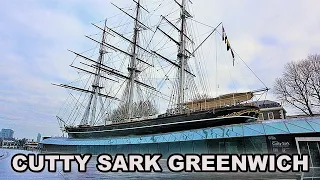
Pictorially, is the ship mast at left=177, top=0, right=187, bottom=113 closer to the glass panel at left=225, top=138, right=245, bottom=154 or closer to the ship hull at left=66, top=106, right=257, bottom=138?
the ship hull at left=66, top=106, right=257, bottom=138

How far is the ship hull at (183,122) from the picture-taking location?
79.7 feet

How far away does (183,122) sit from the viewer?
2688 centimetres

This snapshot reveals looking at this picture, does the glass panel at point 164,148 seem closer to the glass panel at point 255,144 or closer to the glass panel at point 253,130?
the glass panel at point 255,144

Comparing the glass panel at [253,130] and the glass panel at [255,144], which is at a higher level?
the glass panel at [253,130]

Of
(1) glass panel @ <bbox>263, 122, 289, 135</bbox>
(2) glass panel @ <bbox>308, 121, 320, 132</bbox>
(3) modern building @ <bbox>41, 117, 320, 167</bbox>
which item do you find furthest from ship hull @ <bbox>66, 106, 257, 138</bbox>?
(2) glass panel @ <bbox>308, 121, 320, 132</bbox>

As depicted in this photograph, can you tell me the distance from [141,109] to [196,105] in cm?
1971

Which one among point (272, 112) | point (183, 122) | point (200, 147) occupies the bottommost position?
point (200, 147)

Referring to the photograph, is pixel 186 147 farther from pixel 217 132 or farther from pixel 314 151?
pixel 314 151

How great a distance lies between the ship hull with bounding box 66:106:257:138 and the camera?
24.3 m

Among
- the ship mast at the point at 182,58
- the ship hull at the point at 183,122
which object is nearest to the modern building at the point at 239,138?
the ship hull at the point at 183,122

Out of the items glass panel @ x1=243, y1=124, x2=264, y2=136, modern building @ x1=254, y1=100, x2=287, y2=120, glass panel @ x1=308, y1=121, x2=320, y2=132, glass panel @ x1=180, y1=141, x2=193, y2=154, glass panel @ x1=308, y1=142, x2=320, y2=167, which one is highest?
modern building @ x1=254, y1=100, x2=287, y2=120

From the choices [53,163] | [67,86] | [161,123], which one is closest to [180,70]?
[161,123]

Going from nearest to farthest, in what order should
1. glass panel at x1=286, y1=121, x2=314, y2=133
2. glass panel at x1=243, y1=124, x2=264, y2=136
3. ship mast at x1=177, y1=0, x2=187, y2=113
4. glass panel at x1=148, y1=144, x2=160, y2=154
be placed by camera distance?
glass panel at x1=286, y1=121, x2=314, y2=133, glass panel at x1=243, y1=124, x2=264, y2=136, glass panel at x1=148, y1=144, x2=160, y2=154, ship mast at x1=177, y1=0, x2=187, y2=113

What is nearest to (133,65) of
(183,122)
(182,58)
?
(182,58)
